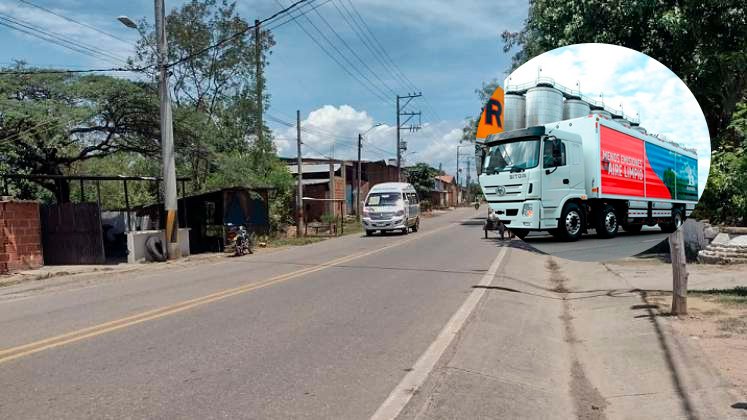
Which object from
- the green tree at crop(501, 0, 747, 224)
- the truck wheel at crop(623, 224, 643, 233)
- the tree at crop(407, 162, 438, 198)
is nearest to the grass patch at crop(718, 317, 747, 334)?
the green tree at crop(501, 0, 747, 224)

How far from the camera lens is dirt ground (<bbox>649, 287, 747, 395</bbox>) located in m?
5.33

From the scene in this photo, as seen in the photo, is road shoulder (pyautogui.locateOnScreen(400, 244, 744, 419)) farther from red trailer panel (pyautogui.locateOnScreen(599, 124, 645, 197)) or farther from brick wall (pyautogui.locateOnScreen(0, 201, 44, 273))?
brick wall (pyautogui.locateOnScreen(0, 201, 44, 273))

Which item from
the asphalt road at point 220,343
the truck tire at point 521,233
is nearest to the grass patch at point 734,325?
the asphalt road at point 220,343

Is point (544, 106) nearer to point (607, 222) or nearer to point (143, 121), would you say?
point (607, 222)

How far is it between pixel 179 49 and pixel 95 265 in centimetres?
1579

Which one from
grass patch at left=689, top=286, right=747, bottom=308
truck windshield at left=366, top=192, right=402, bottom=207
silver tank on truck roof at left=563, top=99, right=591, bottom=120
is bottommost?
grass patch at left=689, top=286, right=747, bottom=308

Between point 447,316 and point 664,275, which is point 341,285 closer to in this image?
point 447,316

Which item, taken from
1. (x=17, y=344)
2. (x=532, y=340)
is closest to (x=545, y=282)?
(x=532, y=340)

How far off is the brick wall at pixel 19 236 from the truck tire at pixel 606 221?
640 inches

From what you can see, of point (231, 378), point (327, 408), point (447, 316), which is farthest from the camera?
point (447, 316)

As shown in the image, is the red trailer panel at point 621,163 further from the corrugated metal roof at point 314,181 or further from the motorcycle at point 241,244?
the corrugated metal roof at point 314,181

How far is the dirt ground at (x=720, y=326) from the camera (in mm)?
5332

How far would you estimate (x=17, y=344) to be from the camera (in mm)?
6570

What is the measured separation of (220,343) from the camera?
650 cm
